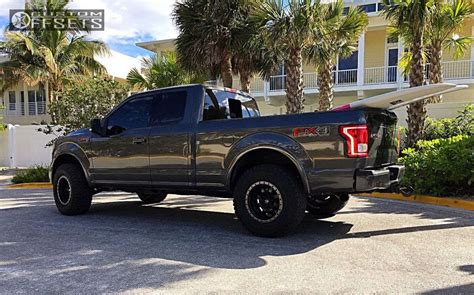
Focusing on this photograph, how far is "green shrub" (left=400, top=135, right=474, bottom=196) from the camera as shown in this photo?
319 inches

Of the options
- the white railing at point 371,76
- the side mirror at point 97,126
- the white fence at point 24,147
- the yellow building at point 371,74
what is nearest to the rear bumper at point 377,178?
the side mirror at point 97,126

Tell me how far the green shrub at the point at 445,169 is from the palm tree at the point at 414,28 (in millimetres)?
3541

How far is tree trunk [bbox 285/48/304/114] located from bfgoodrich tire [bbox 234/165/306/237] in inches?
314

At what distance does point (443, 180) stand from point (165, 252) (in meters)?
5.89

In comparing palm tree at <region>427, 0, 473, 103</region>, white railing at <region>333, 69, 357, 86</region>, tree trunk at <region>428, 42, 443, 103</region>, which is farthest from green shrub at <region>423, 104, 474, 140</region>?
white railing at <region>333, 69, 357, 86</region>

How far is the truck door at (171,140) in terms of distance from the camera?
6.25 meters

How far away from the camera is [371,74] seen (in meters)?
21.3

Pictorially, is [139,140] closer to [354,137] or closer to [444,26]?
[354,137]

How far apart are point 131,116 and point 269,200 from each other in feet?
9.24

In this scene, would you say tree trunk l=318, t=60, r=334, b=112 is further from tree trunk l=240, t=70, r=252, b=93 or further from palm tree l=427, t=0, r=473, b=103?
palm tree l=427, t=0, r=473, b=103

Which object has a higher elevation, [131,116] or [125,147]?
[131,116]

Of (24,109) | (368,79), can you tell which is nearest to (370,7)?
(368,79)

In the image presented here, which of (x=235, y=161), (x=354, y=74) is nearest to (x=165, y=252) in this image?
(x=235, y=161)

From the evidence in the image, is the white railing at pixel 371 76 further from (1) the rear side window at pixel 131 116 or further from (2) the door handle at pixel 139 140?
(2) the door handle at pixel 139 140
